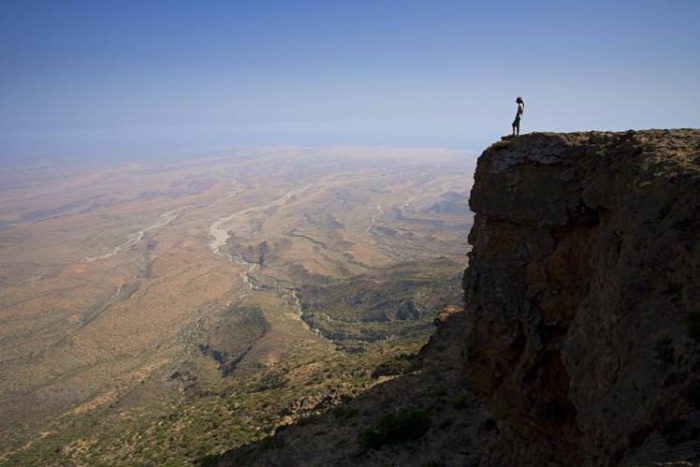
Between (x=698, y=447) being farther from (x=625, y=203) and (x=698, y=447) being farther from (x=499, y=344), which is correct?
(x=499, y=344)

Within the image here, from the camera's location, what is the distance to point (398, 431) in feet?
58.6

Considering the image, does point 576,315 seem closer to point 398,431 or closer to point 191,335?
point 398,431

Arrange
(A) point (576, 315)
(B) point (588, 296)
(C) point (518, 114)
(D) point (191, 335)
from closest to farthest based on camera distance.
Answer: (B) point (588, 296) < (A) point (576, 315) < (C) point (518, 114) < (D) point (191, 335)

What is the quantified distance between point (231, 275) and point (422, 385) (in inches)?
5197

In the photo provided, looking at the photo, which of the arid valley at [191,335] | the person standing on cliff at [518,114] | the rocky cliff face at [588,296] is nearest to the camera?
the rocky cliff face at [588,296]

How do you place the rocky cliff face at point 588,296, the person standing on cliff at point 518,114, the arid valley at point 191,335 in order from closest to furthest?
1. the rocky cliff face at point 588,296
2. the person standing on cliff at point 518,114
3. the arid valley at point 191,335

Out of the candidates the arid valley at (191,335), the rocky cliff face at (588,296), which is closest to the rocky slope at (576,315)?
the rocky cliff face at (588,296)

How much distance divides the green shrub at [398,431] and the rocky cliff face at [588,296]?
4.47 metres

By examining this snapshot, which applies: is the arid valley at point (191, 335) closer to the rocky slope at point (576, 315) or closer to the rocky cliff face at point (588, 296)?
the rocky slope at point (576, 315)

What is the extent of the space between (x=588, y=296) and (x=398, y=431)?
10.3 metres

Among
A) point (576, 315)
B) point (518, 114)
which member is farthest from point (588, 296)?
point (518, 114)

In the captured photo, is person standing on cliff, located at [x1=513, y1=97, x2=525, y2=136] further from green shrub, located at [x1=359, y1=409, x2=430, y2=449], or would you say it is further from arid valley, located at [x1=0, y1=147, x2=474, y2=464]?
arid valley, located at [x1=0, y1=147, x2=474, y2=464]

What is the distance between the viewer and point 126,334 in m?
102

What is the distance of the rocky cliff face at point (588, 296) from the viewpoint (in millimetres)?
7320
